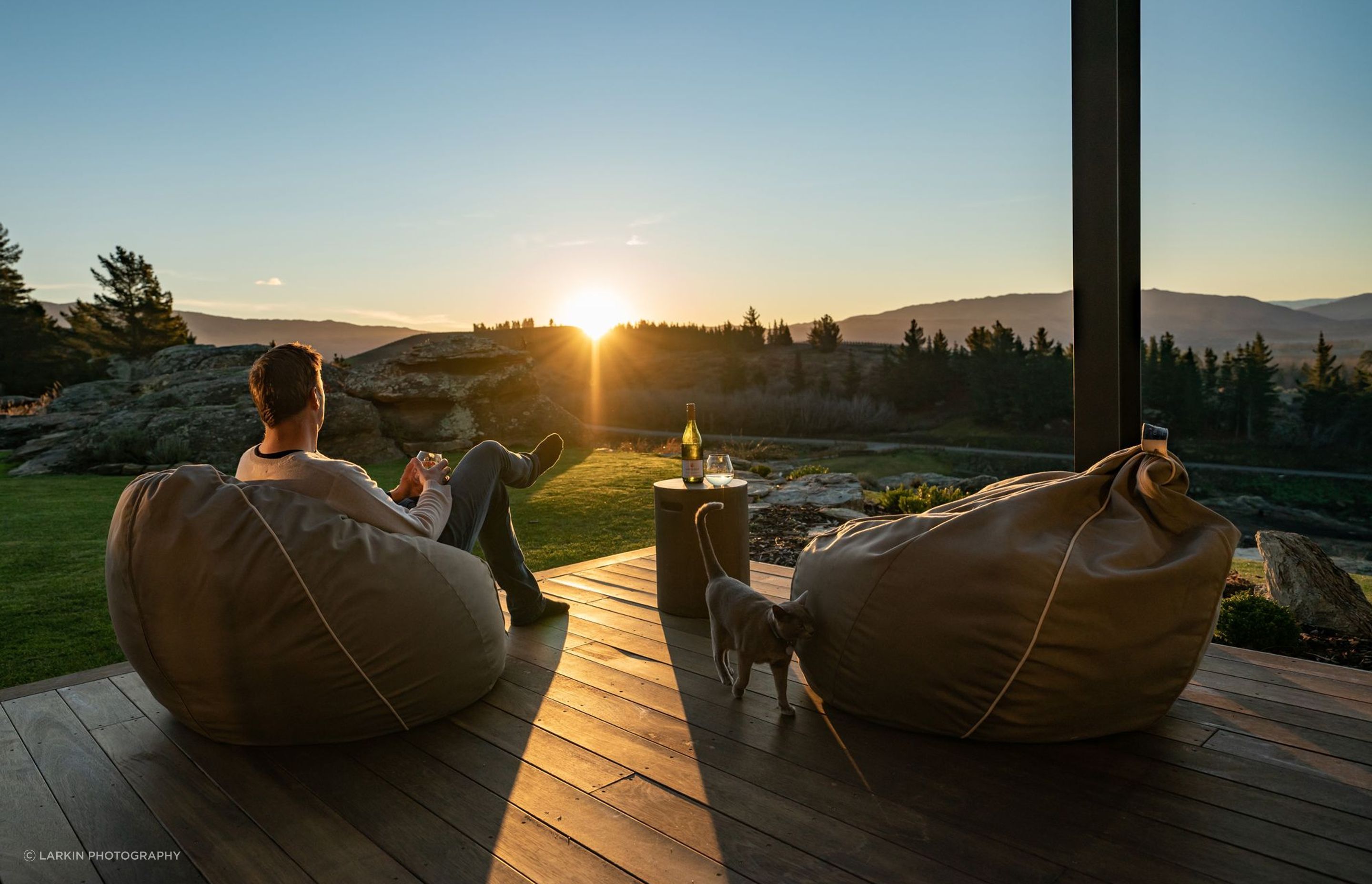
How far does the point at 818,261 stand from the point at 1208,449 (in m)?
7.16

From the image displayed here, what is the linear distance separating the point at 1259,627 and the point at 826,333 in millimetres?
20741

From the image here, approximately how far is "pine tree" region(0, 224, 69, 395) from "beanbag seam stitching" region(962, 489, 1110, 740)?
25367 mm

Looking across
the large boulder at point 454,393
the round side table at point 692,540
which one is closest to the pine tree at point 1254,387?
the large boulder at point 454,393

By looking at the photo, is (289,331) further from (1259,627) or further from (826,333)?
(1259,627)

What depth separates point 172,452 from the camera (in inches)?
326

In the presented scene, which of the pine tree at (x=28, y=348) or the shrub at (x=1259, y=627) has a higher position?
the pine tree at (x=28, y=348)

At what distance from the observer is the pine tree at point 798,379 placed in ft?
64.1

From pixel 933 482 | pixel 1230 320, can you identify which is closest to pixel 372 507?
pixel 933 482

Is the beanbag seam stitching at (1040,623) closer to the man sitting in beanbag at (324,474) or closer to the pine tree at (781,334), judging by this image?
the man sitting in beanbag at (324,474)

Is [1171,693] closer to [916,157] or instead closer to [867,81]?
[867,81]

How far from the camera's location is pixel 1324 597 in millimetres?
3041

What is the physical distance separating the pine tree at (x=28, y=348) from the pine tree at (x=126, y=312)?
1576 mm

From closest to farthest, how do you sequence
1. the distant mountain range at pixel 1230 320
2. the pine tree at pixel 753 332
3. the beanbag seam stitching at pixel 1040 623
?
1. the beanbag seam stitching at pixel 1040 623
2. the distant mountain range at pixel 1230 320
3. the pine tree at pixel 753 332

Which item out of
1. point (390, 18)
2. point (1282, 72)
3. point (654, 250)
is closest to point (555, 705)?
point (390, 18)
